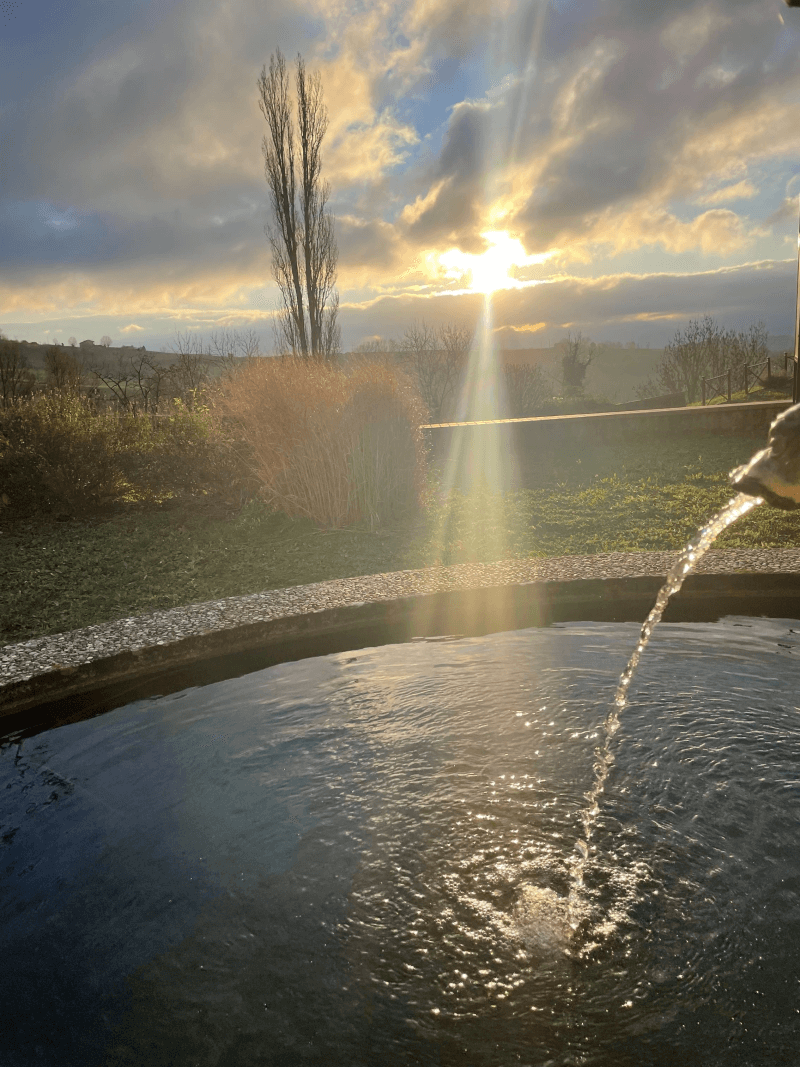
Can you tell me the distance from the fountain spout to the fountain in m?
0.01

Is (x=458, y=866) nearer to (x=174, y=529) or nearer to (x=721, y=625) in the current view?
(x=721, y=625)

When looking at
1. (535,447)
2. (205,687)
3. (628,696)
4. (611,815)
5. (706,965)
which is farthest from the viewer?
(535,447)

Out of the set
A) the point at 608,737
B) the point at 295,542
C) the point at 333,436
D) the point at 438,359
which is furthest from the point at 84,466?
the point at 438,359

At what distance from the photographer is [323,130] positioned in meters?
17.2

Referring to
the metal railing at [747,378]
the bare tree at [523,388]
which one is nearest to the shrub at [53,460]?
the metal railing at [747,378]

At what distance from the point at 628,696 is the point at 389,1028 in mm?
1869

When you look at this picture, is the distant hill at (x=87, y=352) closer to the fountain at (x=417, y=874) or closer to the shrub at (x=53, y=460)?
the shrub at (x=53, y=460)

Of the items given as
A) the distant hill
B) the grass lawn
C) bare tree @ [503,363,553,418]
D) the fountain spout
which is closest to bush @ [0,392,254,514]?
the grass lawn

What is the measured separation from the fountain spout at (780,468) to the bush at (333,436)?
225 inches

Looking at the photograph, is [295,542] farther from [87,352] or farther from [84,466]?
[87,352]

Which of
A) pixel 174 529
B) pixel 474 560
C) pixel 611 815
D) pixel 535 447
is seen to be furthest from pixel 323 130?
pixel 611 815

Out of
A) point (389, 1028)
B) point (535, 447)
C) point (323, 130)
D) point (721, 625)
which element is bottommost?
point (389, 1028)

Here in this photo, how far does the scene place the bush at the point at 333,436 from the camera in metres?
7.46

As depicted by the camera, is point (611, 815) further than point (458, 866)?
Yes
